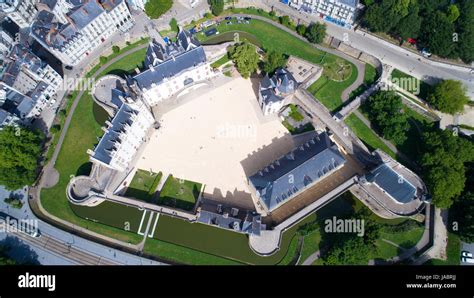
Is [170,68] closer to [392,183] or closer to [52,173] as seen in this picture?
[52,173]

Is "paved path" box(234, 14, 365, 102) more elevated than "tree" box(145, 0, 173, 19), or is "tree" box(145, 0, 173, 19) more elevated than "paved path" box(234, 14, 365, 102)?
"tree" box(145, 0, 173, 19)

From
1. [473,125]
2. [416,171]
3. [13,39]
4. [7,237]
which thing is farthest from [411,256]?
[13,39]

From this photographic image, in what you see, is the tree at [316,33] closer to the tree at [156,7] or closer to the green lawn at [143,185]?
the tree at [156,7]

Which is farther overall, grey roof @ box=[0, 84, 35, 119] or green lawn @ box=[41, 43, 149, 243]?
grey roof @ box=[0, 84, 35, 119]

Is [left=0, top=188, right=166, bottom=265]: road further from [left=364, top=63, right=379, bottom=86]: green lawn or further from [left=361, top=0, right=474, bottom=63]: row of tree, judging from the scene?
[left=361, top=0, right=474, bottom=63]: row of tree

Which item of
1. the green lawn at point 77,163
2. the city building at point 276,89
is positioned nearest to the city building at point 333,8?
the city building at point 276,89

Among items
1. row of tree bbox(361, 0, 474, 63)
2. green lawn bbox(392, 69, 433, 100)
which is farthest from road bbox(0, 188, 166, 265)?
row of tree bbox(361, 0, 474, 63)

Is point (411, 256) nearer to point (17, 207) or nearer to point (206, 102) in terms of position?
point (206, 102)
